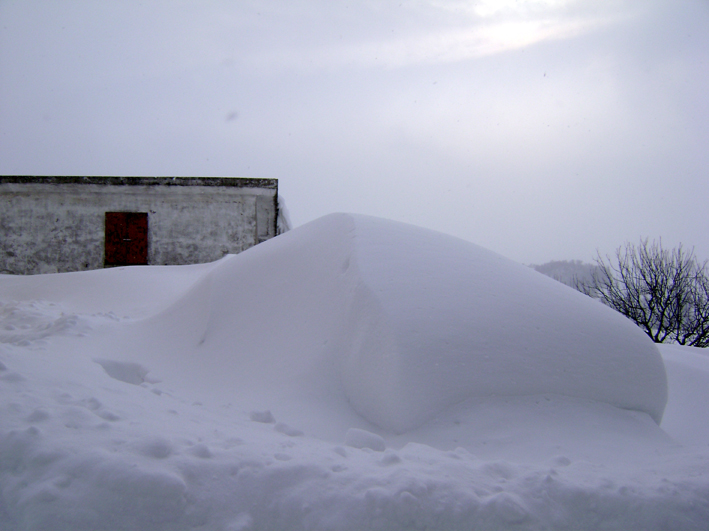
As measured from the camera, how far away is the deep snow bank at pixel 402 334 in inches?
74.7

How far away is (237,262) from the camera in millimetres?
3146

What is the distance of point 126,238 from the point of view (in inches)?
399

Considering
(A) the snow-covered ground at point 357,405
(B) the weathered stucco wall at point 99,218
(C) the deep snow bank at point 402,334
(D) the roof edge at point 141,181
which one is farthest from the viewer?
(B) the weathered stucco wall at point 99,218

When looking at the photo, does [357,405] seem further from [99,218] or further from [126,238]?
[99,218]

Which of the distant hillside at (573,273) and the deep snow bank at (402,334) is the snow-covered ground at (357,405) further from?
the distant hillside at (573,273)

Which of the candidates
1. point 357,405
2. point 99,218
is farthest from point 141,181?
point 357,405

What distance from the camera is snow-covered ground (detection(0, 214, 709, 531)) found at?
111 cm

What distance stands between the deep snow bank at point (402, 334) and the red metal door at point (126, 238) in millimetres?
8318

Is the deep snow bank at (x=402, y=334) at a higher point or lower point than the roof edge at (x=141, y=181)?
lower

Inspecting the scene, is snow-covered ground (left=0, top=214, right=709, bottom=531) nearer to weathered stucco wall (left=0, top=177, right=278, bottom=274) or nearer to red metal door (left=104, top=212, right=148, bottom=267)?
weathered stucco wall (left=0, top=177, right=278, bottom=274)

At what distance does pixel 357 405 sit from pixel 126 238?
32.5 feet

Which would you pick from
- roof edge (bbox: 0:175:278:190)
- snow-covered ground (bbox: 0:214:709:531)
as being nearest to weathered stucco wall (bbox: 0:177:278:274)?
roof edge (bbox: 0:175:278:190)

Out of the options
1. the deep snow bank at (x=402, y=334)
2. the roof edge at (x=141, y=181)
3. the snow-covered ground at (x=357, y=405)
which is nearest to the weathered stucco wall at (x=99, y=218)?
the roof edge at (x=141, y=181)

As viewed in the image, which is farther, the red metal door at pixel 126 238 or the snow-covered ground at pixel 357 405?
the red metal door at pixel 126 238
